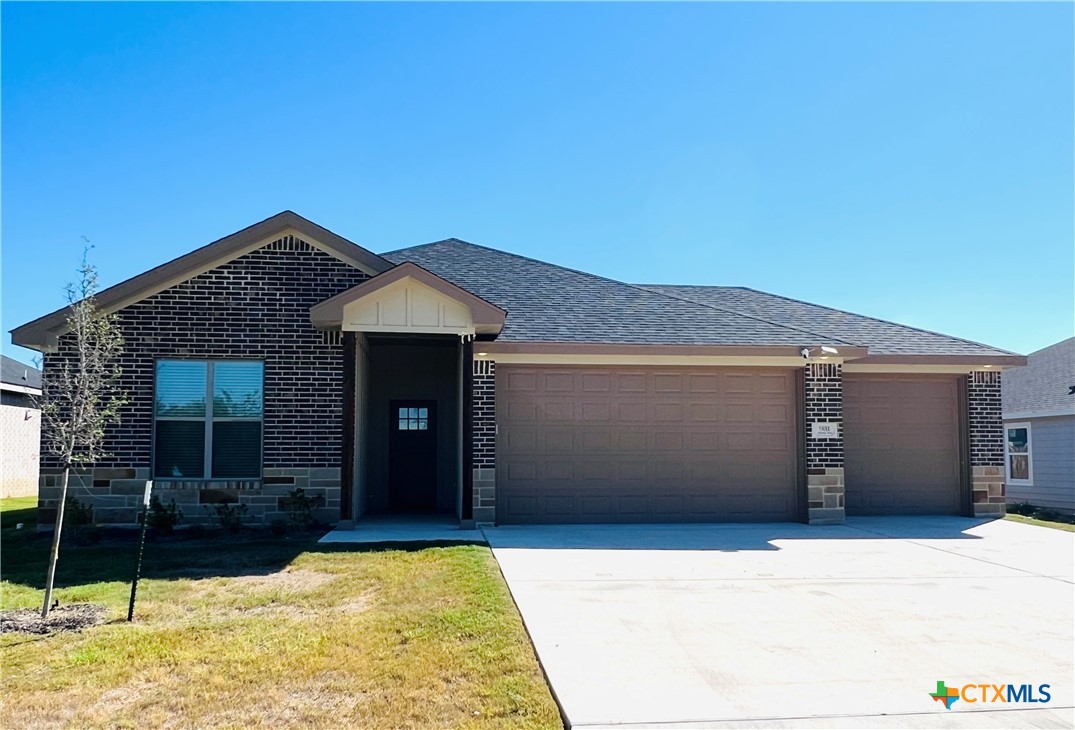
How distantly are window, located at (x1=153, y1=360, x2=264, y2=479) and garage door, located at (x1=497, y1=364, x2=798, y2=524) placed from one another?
12.4ft

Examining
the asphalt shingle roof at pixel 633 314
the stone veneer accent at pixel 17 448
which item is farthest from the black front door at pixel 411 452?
the stone veneer accent at pixel 17 448

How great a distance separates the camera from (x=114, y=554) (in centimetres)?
910

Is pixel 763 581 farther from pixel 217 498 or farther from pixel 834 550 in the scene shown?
pixel 217 498

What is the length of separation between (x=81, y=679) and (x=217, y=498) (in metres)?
6.45

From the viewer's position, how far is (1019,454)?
60.5 ft

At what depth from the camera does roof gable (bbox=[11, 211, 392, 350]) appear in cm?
1076

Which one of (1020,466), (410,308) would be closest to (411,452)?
(410,308)

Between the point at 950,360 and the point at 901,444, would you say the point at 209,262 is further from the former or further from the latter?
the point at 950,360

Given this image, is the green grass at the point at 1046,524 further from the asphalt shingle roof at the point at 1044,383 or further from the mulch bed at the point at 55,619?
the mulch bed at the point at 55,619

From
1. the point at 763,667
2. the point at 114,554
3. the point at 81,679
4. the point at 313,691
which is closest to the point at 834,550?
the point at 763,667

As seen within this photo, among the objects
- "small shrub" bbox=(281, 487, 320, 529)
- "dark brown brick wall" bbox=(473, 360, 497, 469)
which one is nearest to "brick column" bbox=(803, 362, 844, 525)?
"dark brown brick wall" bbox=(473, 360, 497, 469)

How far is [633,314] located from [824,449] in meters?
3.85

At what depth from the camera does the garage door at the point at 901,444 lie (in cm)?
1312
